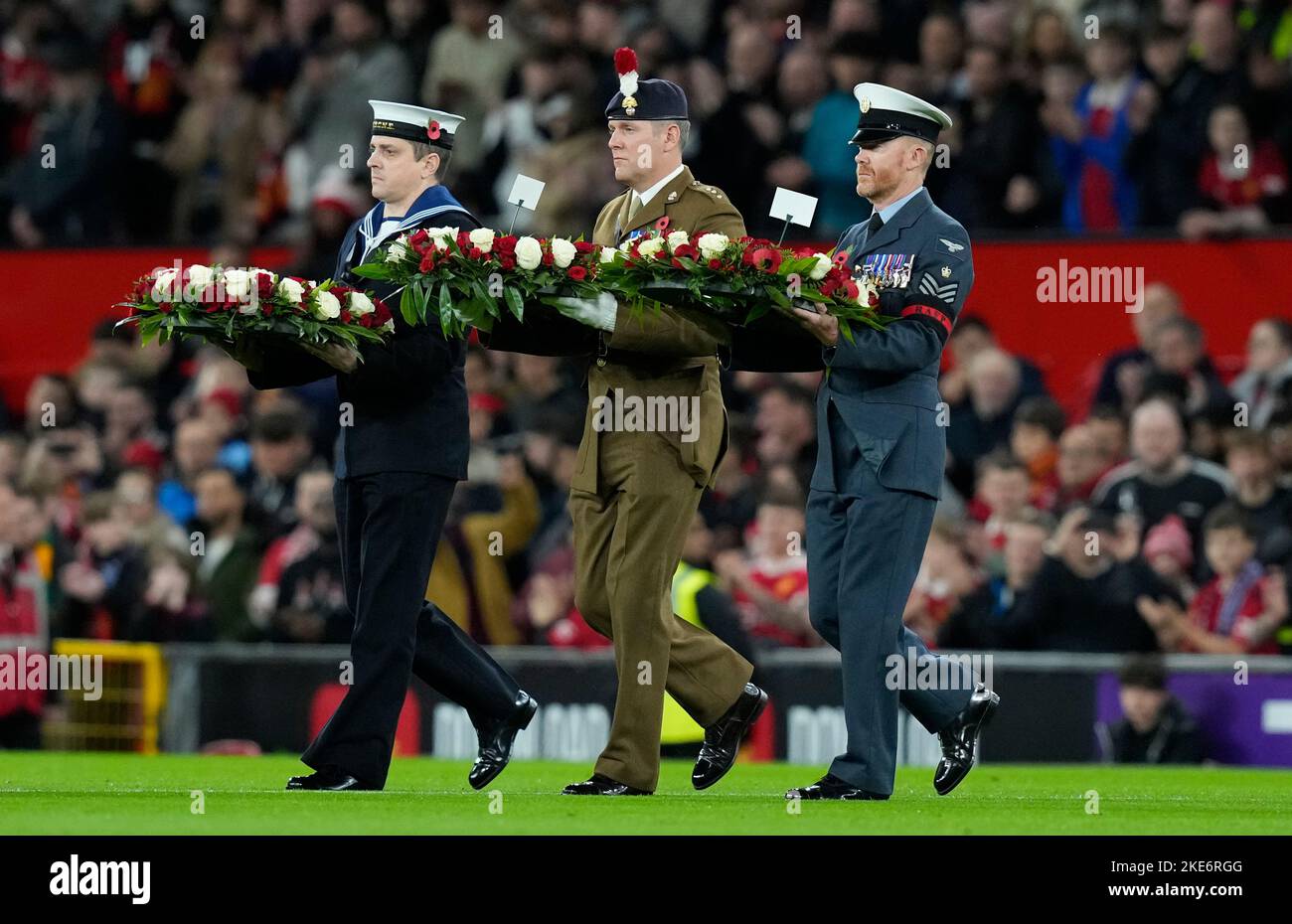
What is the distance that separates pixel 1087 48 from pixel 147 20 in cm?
760

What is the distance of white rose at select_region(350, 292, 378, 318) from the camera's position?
30.2 feet

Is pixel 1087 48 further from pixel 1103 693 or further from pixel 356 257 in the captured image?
pixel 356 257

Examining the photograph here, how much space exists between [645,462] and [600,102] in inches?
350

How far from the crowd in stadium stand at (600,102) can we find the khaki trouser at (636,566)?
5.50m

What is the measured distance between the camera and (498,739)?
997 cm

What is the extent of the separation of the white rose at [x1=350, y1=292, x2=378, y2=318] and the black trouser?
2.18 feet

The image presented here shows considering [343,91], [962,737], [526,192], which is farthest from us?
[343,91]

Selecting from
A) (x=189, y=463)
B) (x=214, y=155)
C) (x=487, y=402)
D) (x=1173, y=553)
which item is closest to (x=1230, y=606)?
(x=1173, y=553)

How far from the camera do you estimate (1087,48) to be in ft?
55.6

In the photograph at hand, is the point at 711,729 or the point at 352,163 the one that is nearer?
the point at 711,729

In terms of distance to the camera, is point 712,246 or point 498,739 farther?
point 498,739

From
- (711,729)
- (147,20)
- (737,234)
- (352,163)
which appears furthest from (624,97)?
(147,20)

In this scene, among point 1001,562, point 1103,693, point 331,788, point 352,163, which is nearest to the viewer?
point 331,788

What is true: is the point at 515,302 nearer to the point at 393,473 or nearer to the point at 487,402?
the point at 393,473
